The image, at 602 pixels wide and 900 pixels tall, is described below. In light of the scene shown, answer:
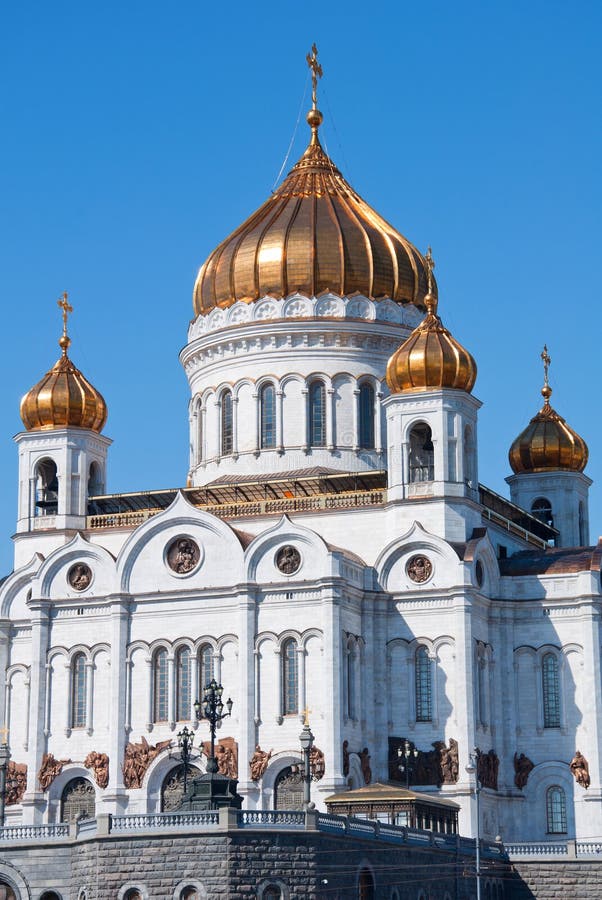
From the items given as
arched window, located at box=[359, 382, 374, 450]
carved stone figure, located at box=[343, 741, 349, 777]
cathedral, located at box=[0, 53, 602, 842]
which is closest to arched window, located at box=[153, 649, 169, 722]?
cathedral, located at box=[0, 53, 602, 842]

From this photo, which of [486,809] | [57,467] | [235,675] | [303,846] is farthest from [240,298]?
[303,846]

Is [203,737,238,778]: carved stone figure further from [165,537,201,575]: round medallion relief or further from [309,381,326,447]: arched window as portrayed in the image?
[309,381,326,447]: arched window

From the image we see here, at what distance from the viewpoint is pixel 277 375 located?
2714 inches

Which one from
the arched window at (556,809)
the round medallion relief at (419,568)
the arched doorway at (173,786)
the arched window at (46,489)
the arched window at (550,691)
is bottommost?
the arched window at (556,809)

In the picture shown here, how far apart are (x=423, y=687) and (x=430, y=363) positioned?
10.2 m

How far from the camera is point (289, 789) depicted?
5978 centimetres

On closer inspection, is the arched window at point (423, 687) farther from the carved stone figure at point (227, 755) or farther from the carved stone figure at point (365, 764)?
the carved stone figure at point (227, 755)

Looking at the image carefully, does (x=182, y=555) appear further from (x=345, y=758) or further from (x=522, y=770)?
(x=522, y=770)

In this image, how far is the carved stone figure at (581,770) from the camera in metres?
61.7

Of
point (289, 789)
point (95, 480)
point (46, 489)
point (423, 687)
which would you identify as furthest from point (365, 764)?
point (46, 489)

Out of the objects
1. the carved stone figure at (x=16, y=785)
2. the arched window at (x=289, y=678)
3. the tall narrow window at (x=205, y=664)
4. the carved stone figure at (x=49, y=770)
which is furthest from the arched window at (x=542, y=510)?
the carved stone figure at (x=16, y=785)

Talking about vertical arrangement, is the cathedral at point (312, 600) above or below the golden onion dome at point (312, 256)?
below

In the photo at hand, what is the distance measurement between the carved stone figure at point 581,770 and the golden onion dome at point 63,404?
19860mm

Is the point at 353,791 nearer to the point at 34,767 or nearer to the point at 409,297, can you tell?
the point at 34,767
